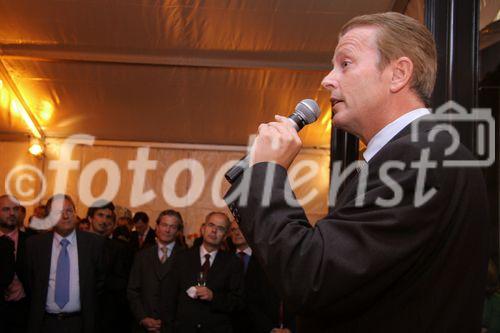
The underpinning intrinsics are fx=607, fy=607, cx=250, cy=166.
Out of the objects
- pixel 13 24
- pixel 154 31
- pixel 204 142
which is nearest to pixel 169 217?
pixel 154 31

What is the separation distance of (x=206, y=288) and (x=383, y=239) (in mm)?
3911

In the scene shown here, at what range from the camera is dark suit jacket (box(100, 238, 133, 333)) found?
566 centimetres

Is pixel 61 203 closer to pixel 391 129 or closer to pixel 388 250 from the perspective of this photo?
pixel 391 129

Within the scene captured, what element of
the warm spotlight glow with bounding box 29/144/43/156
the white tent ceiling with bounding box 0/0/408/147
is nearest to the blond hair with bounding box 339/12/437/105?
the white tent ceiling with bounding box 0/0/408/147

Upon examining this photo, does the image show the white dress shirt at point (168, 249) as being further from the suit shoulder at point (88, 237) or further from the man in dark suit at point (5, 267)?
the man in dark suit at point (5, 267)

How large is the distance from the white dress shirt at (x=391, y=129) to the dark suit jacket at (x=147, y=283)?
→ 4241 millimetres

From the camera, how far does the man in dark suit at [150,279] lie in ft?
17.8

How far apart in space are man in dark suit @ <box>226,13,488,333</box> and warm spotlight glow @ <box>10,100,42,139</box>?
9.48 meters

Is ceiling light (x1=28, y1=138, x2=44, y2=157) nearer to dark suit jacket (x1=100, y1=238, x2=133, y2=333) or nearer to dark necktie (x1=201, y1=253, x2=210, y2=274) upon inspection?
dark suit jacket (x1=100, y1=238, x2=133, y2=333)

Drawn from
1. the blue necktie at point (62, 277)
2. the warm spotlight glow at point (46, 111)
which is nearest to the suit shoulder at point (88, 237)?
the blue necktie at point (62, 277)

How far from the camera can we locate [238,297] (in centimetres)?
504

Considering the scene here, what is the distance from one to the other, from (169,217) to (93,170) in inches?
238

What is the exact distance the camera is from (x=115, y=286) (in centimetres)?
561

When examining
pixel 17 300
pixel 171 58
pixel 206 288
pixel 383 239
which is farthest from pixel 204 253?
pixel 383 239
